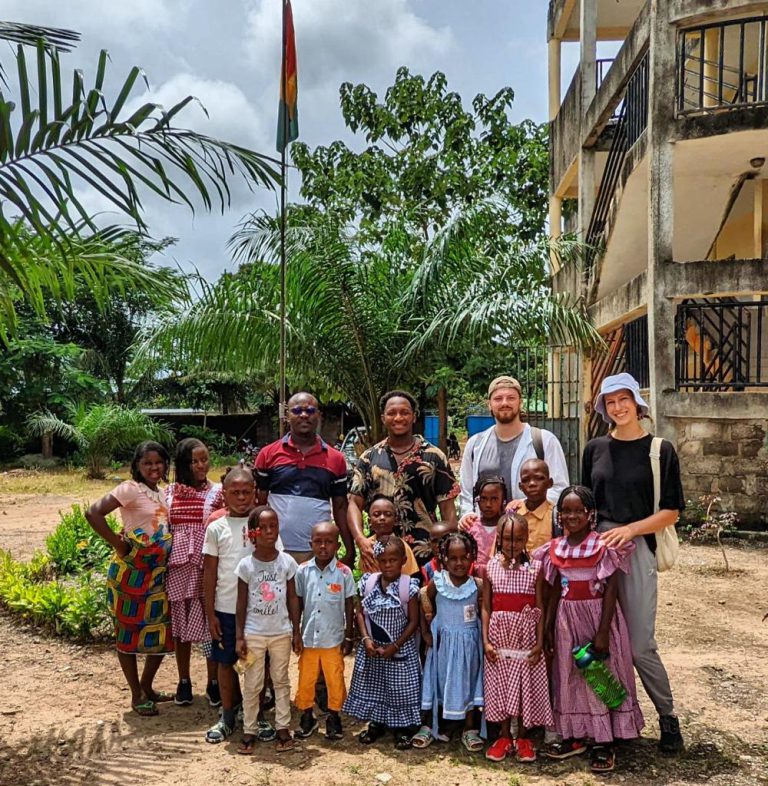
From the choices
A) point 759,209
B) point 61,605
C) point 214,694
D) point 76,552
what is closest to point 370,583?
point 214,694

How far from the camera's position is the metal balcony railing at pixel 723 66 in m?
8.53

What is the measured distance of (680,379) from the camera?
839 cm

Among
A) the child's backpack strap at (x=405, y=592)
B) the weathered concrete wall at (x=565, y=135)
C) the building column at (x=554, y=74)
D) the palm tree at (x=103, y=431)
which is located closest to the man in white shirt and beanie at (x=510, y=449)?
the child's backpack strap at (x=405, y=592)

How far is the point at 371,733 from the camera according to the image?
3570mm

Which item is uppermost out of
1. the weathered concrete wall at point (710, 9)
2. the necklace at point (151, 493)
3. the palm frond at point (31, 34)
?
Answer: the weathered concrete wall at point (710, 9)

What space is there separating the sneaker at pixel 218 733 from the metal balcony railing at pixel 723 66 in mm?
7631

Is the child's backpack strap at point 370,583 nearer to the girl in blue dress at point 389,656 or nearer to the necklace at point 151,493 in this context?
the girl in blue dress at point 389,656

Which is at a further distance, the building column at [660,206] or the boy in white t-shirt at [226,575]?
the building column at [660,206]

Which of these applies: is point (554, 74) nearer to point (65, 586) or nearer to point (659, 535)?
point (65, 586)

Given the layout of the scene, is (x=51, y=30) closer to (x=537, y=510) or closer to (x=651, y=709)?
(x=537, y=510)

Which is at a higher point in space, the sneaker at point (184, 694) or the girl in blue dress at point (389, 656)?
the girl in blue dress at point (389, 656)

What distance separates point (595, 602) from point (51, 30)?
3.47 meters

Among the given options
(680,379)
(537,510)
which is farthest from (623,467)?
(680,379)

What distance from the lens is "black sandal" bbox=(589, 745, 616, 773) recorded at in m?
3.23
